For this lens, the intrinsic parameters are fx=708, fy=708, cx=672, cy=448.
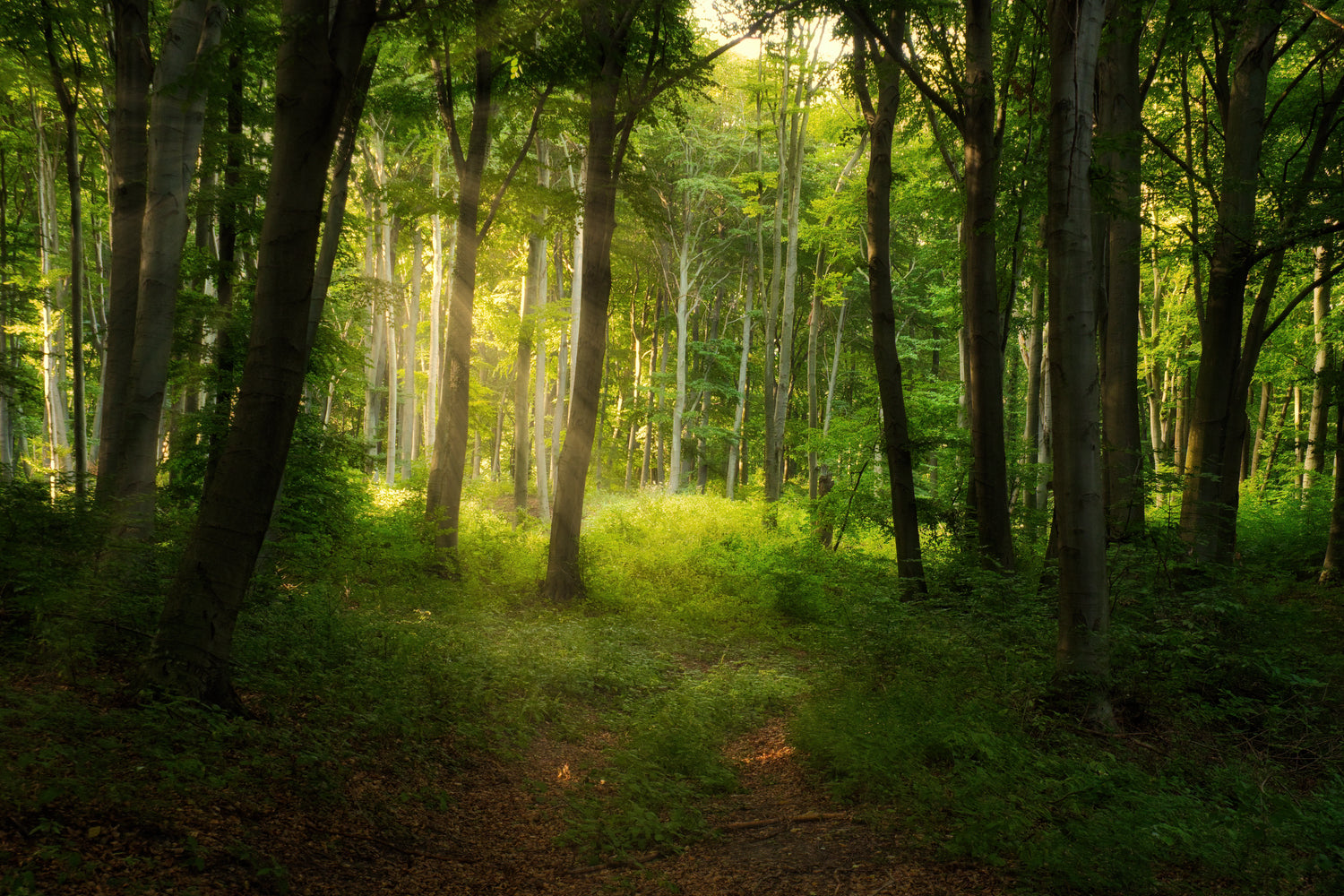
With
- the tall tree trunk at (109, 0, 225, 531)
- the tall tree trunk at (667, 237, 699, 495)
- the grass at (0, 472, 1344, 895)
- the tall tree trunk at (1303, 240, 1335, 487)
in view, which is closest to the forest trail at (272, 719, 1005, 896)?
the grass at (0, 472, 1344, 895)

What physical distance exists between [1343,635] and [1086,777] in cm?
720

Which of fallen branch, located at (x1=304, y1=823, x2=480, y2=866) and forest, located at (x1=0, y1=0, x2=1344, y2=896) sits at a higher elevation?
forest, located at (x1=0, y1=0, x2=1344, y2=896)

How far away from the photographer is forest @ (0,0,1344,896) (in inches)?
158

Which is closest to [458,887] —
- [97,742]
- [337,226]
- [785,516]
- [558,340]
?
[97,742]

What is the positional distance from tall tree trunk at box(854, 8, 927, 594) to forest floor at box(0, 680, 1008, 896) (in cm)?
525

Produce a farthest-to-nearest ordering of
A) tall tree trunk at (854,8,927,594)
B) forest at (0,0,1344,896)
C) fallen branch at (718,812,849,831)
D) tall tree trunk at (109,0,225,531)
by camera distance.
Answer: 1. tall tree trunk at (854,8,927,594)
2. tall tree trunk at (109,0,225,531)
3. fallen branch at (718,812,849,831)
4. forest at (0,0,1344,896)

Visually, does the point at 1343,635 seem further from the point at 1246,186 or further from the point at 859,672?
the point at 859,672

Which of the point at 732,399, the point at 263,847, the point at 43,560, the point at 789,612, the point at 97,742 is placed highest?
the point at 732,399

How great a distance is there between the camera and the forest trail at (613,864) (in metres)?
3.86

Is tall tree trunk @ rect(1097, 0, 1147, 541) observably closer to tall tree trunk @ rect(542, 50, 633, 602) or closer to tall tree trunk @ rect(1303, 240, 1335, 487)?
tall tree trunk @ rect(1303, 240, 1335, 487)

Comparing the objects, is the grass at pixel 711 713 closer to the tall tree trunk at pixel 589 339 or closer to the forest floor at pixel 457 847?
the forest floor at pixel 457 847

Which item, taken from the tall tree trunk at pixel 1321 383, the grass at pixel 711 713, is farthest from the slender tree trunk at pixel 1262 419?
the grass at pixel 711 713

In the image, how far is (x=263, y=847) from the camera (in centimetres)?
350

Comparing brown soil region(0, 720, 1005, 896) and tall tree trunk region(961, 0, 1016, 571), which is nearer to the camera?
brown soil region(0, 720, 1005, 896)
